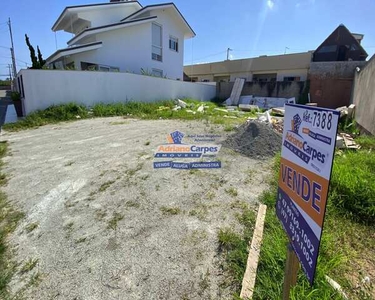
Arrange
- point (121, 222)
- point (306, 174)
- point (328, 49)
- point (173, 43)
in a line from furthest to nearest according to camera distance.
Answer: point (328, 49) → point (173, 43) → point (121, 222) → point (306, 174)

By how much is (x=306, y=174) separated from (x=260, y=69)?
22237mm

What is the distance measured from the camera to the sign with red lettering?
84 centimetres

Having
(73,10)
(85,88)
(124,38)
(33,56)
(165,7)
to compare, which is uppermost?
(165,7)

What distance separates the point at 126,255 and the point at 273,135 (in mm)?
3771

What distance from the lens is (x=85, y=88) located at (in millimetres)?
9406

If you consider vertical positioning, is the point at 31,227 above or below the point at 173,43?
below

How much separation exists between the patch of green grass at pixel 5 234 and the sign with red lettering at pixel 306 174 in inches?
79.4

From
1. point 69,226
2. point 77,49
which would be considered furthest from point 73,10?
point 69,226

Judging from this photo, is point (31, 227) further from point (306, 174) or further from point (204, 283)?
point (306, 174)

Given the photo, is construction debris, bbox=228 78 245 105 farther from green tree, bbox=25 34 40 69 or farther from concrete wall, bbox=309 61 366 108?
green tree, bbox=25 34 40 69

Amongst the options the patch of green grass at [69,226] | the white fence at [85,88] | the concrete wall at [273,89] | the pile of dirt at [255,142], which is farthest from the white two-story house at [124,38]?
the patch of green grass at [69,226]

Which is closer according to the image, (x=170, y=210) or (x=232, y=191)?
(x=170, y=210)

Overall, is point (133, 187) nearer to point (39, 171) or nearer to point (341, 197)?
point (39, 171)

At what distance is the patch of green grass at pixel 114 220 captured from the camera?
2307mm
